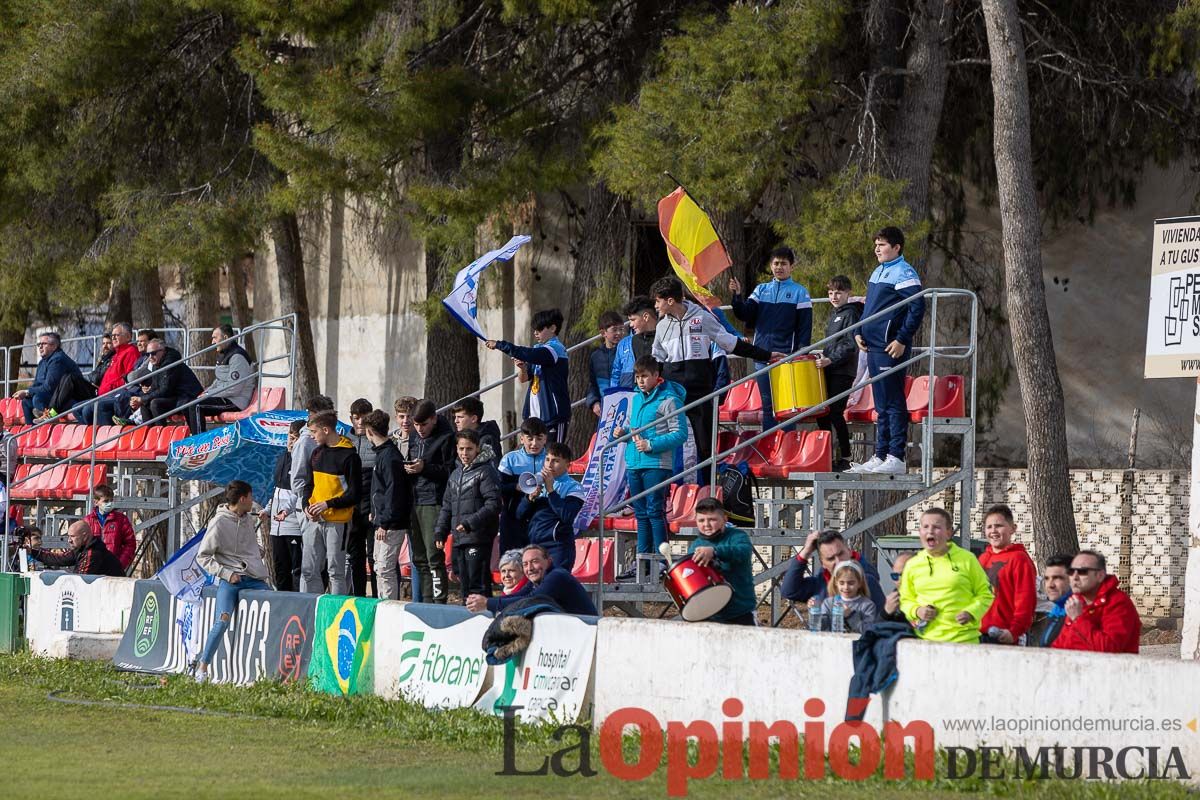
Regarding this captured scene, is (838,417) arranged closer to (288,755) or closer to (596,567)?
(596,567)

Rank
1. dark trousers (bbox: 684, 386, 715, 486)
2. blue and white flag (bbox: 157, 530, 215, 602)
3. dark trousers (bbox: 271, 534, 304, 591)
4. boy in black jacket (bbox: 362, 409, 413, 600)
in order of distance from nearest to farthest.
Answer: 1. dark trousers (bbox: 684, 386, 715, 486)
2. boy in black jacket (bbox: 362, 409, 413, 600)
3. blue and white flag (bbox: 157, 530, 215, 602)
4. dark trousers (bbox: 271, 534, 304, 591)

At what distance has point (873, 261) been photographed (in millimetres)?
17438

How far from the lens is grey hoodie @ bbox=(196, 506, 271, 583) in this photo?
14859 millimetres

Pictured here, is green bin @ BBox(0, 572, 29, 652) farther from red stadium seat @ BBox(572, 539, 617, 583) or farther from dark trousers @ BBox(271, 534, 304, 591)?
red stadium seat @ BBox(572, 539, 617, 583)

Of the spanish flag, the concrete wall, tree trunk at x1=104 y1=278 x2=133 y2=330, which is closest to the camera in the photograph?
the concrete wall

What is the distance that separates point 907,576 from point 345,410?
19112mm

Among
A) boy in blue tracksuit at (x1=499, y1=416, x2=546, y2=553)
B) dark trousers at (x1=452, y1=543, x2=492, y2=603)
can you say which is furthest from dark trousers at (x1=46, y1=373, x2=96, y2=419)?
dark trousers at (x1=452, y1=543, x2=492, y2=603)

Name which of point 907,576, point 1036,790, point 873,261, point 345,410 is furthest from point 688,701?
point 345,410

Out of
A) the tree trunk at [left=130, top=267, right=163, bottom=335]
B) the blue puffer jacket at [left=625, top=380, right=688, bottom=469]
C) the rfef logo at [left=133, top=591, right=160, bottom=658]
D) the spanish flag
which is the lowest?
the rfef logo at [left=133, top=591, right=160, bottom=658]

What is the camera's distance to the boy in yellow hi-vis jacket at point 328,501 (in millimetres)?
15211

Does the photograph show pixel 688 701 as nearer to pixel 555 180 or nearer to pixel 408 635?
pixel 408 635

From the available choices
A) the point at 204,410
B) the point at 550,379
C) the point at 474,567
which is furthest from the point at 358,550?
the point at 204,410

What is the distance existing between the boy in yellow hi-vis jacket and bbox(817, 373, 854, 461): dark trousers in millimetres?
4120

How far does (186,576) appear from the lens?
50.4 feet
